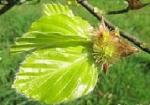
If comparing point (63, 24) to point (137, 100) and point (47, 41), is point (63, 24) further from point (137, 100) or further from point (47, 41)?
point (137, 100)

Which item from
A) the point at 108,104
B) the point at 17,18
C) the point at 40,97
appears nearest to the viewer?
the point at 40,97

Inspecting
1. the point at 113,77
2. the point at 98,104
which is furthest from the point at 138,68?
the point at 98,104

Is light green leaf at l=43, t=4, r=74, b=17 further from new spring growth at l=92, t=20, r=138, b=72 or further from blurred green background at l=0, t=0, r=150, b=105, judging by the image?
blurred green background at l=0, t=0, r=150, b=105

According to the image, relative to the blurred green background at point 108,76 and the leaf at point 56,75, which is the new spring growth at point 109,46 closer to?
the leaf at point 56,75

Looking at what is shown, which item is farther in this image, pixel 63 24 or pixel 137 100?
pixel 137 100

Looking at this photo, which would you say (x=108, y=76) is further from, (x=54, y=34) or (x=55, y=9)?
(x=54, y=34)

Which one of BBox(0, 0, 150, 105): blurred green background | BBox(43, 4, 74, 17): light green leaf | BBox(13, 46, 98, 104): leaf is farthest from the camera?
BBox(0, 0, 150, 105): blurred green background

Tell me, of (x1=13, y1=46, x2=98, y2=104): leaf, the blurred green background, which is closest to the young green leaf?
(x1=13, y1=46, x2=98, y2=104): leaf

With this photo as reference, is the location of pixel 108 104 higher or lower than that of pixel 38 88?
lower
